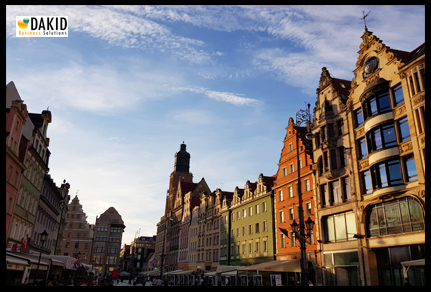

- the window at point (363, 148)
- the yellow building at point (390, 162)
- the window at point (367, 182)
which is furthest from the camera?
the window at point (363, 148)

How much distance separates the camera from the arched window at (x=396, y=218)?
24.0 m

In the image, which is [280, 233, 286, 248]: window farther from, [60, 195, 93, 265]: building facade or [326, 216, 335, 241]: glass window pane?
[60, 195, 93, 265]: building facade

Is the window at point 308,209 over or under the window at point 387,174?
under

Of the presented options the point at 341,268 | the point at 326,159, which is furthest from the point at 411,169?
the point at 341,268

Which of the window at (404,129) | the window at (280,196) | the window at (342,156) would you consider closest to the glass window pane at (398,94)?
the window at (404,129)

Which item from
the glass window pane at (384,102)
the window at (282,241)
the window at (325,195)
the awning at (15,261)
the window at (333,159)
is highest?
the glass window pane at (384,102)

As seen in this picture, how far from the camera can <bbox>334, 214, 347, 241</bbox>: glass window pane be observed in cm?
3062

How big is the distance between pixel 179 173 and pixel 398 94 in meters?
91.4

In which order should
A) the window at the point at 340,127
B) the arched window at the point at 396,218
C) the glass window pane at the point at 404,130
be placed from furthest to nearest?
the window at the point at 340,127
the glass window pane at the point at 404,130
the arched window at the point at 396,218

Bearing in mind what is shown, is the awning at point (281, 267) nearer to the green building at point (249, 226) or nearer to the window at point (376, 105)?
the green building at point (249, 226)

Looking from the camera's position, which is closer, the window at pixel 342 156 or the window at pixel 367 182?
the window at pixel 367 182

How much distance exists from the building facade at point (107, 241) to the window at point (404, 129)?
3602 inches

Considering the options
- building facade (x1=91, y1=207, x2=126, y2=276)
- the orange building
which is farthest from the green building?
building facade (x1=91, y1=207, x2=126, y2=276)

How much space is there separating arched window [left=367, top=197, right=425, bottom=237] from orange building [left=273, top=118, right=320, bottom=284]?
7.56 metres
